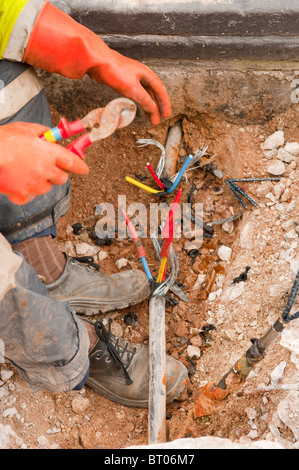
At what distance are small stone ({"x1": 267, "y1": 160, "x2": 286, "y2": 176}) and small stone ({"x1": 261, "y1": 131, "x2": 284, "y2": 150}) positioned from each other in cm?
8

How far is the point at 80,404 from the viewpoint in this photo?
6.19 ft

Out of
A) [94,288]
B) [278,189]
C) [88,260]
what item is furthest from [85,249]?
[278,189]

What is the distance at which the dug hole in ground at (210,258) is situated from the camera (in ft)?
5.69

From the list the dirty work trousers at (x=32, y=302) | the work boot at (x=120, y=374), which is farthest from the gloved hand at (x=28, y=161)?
the work boot at (x=120, y=374)

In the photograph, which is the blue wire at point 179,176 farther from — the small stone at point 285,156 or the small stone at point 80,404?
the small stone at point 80,404

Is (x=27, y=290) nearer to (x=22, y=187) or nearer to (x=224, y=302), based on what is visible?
(x=22, y=187)

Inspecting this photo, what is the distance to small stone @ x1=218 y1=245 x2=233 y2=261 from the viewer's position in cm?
217

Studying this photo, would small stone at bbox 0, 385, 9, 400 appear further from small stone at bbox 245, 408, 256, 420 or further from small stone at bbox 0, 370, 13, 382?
small stone at bbox 245, 408, 256, 420

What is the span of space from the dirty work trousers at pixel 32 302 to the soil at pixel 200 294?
0.76 ft

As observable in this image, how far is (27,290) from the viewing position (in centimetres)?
148

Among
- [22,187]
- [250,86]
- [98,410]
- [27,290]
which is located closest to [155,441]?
[98,410]

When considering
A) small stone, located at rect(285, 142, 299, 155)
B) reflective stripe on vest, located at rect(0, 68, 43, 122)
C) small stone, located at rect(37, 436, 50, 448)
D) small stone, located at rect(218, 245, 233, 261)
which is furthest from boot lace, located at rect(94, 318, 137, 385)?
small stone, located at rect(285, 142, 299, 155)

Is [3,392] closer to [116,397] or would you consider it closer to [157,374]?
[116,397]

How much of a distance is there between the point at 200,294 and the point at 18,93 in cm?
111
